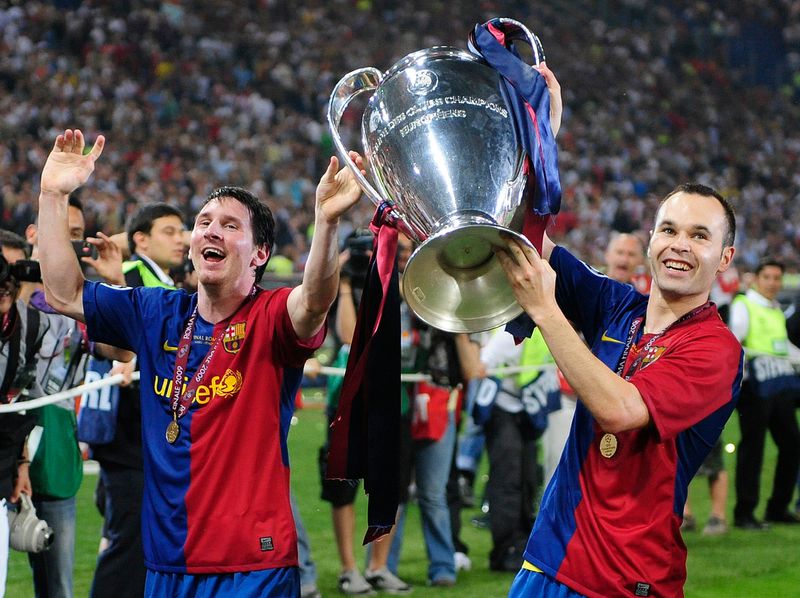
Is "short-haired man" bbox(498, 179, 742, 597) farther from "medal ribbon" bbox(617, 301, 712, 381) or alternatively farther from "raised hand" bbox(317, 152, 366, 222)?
"raised hand" bbox(317, 152, 366, 222)

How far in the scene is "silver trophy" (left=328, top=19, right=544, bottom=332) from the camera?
2.78m

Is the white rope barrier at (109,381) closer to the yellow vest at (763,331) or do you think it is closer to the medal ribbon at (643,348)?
the medal ribbon at (643,348)

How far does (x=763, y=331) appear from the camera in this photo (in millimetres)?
9102

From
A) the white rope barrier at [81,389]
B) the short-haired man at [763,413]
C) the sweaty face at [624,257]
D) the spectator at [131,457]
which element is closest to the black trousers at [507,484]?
the white rope barrier at [81,389]

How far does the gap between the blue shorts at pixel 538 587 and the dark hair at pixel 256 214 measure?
1.25 m

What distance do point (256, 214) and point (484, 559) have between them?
4.41 m

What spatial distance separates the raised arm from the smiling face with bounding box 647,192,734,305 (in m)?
1.69

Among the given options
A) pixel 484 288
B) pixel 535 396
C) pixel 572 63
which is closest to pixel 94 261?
pixel 484 288

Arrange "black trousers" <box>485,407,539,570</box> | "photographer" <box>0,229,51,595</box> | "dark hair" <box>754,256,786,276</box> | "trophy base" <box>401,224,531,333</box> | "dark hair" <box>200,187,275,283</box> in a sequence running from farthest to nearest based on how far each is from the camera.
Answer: "dark hair" <box>754,256,786,276</box> → "black trousers" <box>485,407,539,570</box> → "photographer" <box>0,229,51,595</box> → "dark hair" <box>200,187,275,283</box> → "trophy base" <box>401,224,531,333</box>

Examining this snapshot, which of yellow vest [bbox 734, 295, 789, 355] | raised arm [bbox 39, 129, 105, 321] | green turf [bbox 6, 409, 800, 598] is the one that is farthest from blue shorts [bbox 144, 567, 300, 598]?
yellow vest [bbox 734, 295, 789, 355]

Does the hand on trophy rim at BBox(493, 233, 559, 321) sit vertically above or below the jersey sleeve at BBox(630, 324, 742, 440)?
above

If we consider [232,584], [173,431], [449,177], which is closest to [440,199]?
[449,177]

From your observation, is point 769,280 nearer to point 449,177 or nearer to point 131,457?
point 131,457

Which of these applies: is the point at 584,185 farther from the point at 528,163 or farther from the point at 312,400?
the point at 528,163
